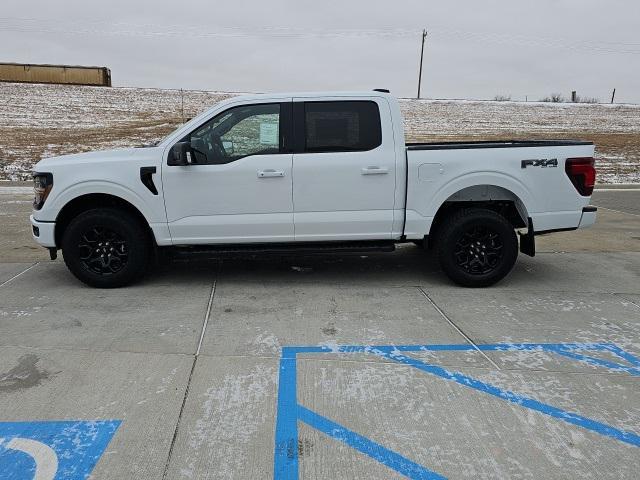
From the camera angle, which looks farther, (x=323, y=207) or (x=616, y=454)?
(x=323, y=207)

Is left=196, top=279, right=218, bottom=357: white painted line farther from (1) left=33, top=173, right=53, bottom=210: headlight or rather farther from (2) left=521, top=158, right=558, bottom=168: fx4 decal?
(2) left=521, top=158, right=558, bottom=168: fx4 decal

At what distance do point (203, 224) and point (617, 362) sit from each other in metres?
3.71

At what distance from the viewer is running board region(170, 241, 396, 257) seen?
5.25 meters

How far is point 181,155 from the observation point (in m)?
4.88

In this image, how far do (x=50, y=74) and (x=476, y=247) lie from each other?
5088 cm

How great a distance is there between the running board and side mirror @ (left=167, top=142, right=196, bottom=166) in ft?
2.84

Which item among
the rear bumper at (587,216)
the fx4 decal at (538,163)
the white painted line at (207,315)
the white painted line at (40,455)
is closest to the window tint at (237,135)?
the white painted line at (207,315)

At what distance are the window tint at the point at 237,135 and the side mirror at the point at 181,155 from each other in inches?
3.5

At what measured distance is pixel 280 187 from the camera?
5102 mm

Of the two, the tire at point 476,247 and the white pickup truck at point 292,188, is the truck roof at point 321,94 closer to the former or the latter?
the white pickup truck at point 292,188

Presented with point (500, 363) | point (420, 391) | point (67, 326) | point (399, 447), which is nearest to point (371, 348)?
point (420, 391)

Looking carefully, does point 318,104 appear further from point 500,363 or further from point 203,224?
point 500,363

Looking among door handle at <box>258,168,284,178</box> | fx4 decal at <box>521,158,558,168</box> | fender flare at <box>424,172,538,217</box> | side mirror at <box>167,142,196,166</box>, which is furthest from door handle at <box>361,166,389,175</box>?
side mirror at <box>167,142,196,166</box>

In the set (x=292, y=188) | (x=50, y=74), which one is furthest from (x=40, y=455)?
(x=50, y=74)
